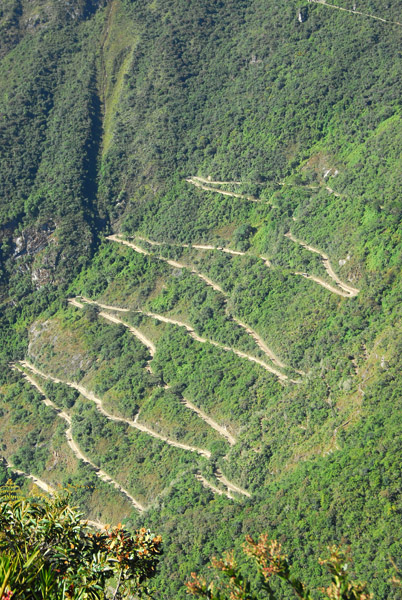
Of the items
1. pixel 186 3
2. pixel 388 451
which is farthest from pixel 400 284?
pixel 186 3

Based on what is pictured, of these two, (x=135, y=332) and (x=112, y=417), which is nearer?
(x=112, y=417)

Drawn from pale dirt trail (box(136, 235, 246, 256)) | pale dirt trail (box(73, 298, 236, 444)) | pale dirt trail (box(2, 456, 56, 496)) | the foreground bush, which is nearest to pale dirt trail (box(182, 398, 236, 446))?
pale dirt trail (box(73, 298, 236, 444))

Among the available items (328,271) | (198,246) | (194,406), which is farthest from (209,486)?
(198,246)

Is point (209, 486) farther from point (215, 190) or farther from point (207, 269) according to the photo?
point (215, 190)

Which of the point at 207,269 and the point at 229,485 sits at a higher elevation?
the point at 207,269

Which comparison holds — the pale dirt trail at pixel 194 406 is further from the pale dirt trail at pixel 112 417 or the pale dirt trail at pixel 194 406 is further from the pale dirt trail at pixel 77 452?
the pale dirt trail at pixel 77 452

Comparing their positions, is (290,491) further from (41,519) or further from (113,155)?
(113,155)

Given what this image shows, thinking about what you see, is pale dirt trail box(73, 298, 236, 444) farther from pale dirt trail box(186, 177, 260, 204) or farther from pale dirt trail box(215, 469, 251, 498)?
pale dirt trail box(186, 177, 260, 204)
